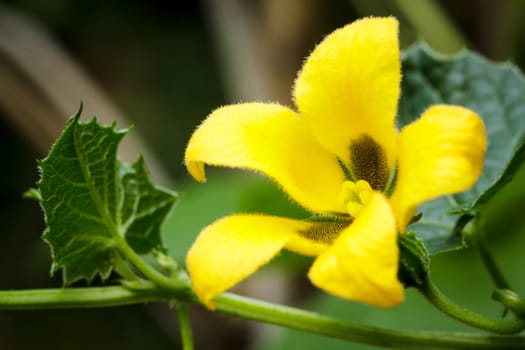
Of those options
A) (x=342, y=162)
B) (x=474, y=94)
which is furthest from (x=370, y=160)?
(x=474, y=94)

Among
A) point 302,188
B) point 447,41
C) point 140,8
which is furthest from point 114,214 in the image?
point 140,8

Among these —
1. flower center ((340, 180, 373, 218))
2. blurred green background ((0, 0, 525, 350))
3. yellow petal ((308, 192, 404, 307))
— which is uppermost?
yellow petal ((308, 192, 404, 307))

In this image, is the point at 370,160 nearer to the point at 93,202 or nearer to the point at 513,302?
the point at 513,302

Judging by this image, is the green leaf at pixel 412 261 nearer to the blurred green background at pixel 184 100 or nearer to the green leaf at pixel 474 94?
the green leaf at pixel 474 94

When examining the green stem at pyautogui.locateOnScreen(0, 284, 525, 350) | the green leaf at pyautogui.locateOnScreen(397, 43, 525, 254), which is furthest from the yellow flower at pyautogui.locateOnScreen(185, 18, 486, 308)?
the green leaf at pyautogui.locateOnScreen(397, 43, 525, 254)

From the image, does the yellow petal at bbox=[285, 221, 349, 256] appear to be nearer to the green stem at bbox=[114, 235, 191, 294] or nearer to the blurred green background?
the green stem at bbox=[114, 235, 191, 294]

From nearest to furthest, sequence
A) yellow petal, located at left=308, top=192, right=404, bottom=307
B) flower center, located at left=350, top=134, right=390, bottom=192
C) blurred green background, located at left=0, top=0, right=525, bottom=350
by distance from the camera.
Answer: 1. yellow petal, located at left=308, top=192, right=404, bottom=307
2. flower center, located at left=350, top=134, right=390, bottom=192
3. blurred green background, located at left=0, top=0, right=525, bottom=350

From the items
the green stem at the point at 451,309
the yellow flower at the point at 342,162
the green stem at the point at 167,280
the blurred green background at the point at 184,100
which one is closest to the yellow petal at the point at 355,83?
the yellow flower at the point at 342,162
